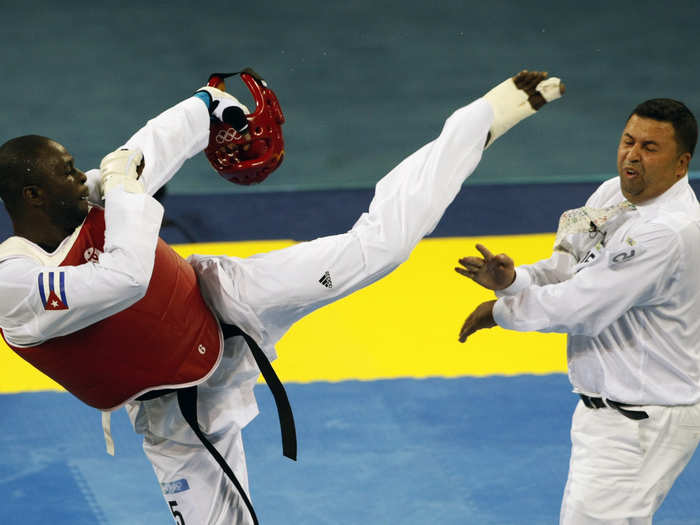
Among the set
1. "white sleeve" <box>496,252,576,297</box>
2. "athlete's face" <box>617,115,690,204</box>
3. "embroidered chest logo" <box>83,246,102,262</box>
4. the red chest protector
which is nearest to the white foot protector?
"athlete's face" <box>617,115,690,204</box>

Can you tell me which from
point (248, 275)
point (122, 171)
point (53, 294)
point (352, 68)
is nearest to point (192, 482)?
point (248, 275)

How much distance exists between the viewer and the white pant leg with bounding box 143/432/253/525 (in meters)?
3.97

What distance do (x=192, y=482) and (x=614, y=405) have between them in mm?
1703

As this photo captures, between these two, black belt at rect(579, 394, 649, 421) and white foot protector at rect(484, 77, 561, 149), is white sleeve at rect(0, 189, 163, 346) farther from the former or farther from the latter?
black belt at rect(579, 394, 649, 421)

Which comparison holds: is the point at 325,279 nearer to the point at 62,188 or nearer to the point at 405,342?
the point at 62,188

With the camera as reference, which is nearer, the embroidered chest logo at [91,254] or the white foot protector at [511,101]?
the embroidered chest logo at [91,254]

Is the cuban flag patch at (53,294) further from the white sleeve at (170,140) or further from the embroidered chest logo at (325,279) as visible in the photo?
the embroidered chest logo at (325,279)

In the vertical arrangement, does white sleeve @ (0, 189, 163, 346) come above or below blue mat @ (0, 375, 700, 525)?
above

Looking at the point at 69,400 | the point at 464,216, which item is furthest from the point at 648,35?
the point at 69,400

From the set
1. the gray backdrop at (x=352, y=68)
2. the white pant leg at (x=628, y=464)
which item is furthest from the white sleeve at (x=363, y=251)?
the gray backdrop at (x=352, y=68)

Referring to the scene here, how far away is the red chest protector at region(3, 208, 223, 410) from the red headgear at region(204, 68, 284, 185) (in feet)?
1.88

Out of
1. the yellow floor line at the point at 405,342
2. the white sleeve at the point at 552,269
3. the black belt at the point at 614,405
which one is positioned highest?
the white sleeve at the point at 552,269

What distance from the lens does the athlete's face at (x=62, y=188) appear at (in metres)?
3.45

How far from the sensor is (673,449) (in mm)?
3758
